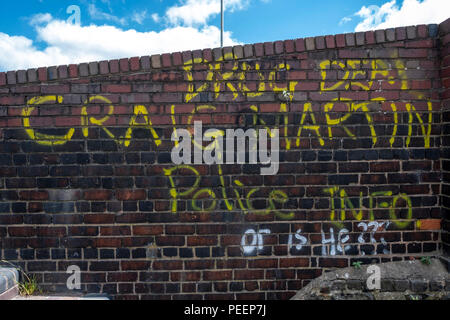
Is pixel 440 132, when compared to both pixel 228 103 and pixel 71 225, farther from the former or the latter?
pixel 71 225

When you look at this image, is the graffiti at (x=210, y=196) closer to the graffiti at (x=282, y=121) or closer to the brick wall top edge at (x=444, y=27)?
the graffiti at (x=282, y=121)

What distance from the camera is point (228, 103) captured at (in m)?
2.66

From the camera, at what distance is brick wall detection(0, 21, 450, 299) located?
103 inches

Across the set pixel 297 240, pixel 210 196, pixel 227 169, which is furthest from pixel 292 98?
pixel 297 240

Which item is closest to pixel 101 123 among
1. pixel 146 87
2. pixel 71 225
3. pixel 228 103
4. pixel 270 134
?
pixel 146 87

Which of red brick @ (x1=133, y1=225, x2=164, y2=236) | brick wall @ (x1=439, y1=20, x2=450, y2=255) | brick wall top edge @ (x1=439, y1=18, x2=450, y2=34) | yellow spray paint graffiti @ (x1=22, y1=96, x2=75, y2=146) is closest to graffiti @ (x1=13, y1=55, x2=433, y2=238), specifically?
yellow spray paint graffiti @ (x1=22, y1=96, x2=75, y2=146)

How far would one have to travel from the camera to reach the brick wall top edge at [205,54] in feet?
8.54

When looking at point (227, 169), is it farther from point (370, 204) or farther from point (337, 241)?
point (370, 204)

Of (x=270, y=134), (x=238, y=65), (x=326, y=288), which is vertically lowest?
(x=326, y=288)

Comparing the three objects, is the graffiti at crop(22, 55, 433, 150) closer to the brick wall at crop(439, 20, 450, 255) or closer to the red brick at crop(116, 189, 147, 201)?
the brick wall at crop(439, 20, 450, 255)

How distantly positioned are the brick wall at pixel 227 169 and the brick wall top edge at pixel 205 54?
0.04 feet

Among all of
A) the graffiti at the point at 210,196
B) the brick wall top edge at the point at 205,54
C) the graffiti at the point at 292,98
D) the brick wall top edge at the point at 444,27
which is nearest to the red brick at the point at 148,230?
the graffiti at the point at 210,196

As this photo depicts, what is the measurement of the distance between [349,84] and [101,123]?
2234 millimetres

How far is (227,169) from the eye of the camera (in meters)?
2.66
